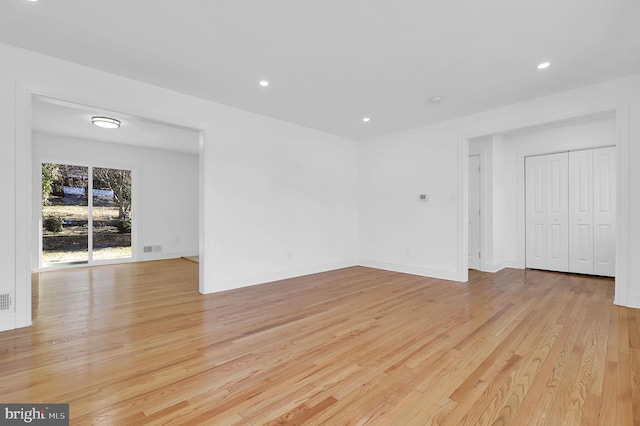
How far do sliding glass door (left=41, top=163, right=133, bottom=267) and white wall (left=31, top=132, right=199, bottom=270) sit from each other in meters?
0.19

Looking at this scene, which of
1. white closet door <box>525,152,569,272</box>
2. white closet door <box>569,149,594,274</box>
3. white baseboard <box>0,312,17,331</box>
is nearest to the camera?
white baseboard <box>0,312,17,331</box>

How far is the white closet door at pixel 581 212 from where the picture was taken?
4.88 metres

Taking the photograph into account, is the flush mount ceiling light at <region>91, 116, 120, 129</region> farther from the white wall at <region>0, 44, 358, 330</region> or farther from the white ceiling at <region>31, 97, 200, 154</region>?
the white wall at <region>0, 44, 358, 330</region>

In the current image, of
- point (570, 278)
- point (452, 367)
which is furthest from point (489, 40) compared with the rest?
point (570, 278)

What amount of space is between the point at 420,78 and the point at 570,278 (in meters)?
4.19

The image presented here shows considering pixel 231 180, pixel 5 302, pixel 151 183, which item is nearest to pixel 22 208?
pixel 5 302

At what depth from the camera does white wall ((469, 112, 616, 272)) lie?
16.3ft

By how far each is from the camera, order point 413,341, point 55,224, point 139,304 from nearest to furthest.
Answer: point 413,341 → point 139,304 → point 55,224

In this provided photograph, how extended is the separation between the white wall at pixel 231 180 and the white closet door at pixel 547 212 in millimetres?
3319

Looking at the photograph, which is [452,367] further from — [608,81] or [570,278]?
[570,278]

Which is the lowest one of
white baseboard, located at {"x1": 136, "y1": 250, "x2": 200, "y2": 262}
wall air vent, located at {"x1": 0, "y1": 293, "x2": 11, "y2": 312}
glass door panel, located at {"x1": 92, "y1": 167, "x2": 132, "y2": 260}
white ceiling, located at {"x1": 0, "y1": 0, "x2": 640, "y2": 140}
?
white baseboard, located at {"x1": 136, "y1": 250, "x2": 200, "y2": 262}

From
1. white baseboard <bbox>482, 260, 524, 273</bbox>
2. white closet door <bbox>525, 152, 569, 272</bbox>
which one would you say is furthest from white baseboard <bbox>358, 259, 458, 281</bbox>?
white closet door <bbox>525, 152, 569, 272</bbox>

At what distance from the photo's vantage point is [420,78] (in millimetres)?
3221

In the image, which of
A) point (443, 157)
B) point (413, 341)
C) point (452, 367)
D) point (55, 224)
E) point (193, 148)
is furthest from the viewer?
point (193, 148)
